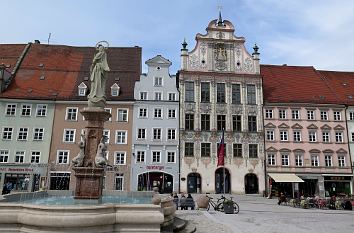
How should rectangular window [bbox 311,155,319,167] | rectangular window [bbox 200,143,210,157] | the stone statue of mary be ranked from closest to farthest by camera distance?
the stone statue of mary, rectangular window [bbox 200,143,210,157], rectangular window [bbox 311,155,319,167]

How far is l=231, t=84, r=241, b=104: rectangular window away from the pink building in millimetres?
3022

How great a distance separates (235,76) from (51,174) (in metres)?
21.5

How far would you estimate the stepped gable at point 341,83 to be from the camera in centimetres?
3851

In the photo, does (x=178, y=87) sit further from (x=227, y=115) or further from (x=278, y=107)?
(x=278, y=107)

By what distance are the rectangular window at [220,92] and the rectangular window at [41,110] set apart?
18.0 meters

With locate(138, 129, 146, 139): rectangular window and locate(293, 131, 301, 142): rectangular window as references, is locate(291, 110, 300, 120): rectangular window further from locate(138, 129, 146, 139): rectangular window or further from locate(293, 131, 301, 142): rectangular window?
locate(138, 129, 146, 139): rectangular window

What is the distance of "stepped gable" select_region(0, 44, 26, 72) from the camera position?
126 ft

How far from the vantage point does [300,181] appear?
33.6 meters

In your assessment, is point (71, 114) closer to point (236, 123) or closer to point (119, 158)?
point (119, 158)

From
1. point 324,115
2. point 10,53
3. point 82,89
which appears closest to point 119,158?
point 82,89

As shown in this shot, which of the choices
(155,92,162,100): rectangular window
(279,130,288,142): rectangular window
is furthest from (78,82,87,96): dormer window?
(279,130,288,142): rectangular window

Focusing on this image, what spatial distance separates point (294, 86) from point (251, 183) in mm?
13112

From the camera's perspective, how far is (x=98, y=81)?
13102 millimetres

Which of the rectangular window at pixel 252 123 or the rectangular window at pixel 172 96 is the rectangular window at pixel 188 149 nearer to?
the rectangular window at pixel 172 96
